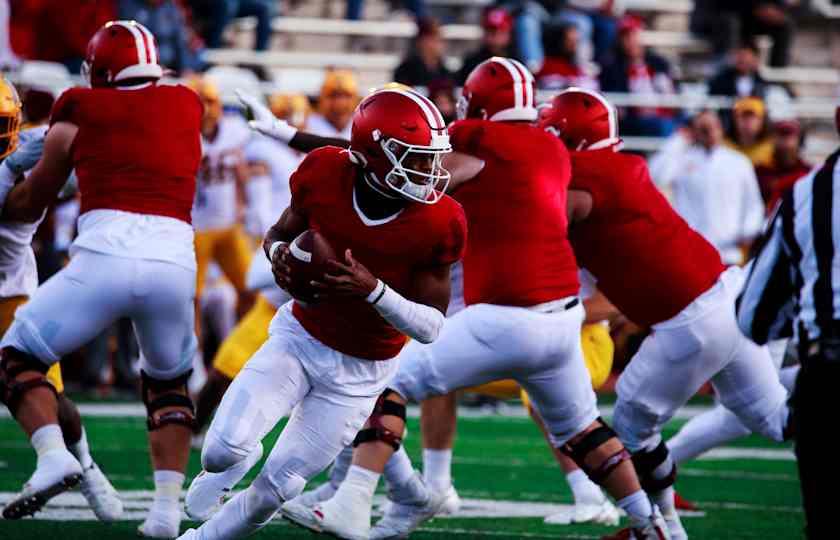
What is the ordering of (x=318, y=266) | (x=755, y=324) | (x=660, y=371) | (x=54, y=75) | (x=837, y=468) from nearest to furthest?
(x=837, y=468) → (x=755, y=324) → (x=318, y=266) → (x=660, y=371) → (x=54, y=75)

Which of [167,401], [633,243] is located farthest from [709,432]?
[167,401]

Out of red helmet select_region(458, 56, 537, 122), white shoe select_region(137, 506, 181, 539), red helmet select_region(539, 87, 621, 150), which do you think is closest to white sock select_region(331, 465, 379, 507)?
white shoe select_region(137, 506, 181, 539)

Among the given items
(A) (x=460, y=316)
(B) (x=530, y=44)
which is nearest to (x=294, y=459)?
(A) (x=460, y=316)

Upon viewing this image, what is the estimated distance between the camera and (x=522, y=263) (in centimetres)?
584

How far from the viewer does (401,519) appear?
20.2ft

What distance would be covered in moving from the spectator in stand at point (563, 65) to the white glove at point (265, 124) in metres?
8.04

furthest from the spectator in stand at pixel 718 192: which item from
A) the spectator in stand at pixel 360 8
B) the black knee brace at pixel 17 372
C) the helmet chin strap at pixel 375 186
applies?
the helmet chin strap at pixel 375 186

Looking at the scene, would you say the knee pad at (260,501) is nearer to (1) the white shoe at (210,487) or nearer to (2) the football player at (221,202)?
(1) the white shoe at (210,487)

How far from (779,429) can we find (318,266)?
2.54 m

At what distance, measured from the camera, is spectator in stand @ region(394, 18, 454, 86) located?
13.3 m

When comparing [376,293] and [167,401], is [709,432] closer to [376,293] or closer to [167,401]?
[167,401]

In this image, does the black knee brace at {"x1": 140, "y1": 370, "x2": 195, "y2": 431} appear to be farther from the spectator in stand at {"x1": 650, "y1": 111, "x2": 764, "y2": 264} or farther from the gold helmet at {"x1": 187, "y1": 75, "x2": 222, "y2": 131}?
the spectator in stand at {"x1": 650, "y1": 111, "x2": 764, "y2": 264}

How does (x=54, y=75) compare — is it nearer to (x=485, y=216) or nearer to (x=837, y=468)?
(x=485, y=216)

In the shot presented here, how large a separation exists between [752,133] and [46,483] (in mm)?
9132
